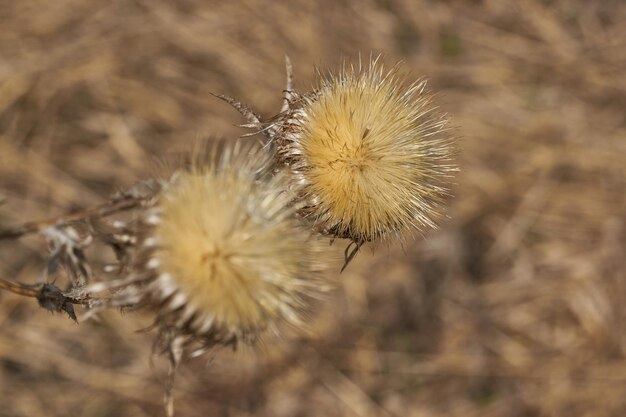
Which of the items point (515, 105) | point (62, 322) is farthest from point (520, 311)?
point (62, 322)

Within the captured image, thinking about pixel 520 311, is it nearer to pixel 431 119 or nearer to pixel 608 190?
pixel 608 190

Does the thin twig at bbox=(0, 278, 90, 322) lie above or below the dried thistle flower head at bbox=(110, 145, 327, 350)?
below

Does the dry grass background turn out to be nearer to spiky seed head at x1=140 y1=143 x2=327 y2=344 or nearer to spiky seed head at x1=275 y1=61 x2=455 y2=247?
spiky seed head at x1=275 y1=61 x2=455 y2=247

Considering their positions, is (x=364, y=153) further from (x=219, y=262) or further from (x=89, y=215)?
(x=89, y=215)

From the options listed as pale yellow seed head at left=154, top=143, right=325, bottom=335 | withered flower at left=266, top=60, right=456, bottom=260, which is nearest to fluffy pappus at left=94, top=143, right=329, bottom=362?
pale yellow seed head at left=154, top=143, right=325, bottom=335

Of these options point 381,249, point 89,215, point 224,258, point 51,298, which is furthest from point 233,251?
point 381,249

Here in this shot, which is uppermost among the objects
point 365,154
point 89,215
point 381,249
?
point 365,154

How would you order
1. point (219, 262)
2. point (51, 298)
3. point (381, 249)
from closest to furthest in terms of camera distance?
point (219, 262) → point (51, 298) → point (381, 249)

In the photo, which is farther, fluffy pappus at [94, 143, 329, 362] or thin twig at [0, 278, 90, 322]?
thin twig at [0, 278, 90, 322]
